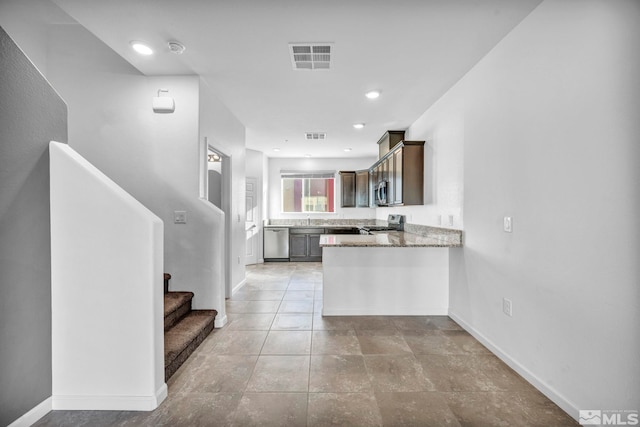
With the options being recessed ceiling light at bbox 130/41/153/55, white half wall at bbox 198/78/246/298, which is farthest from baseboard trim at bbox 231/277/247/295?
recessed ceiling light at bbox 130/41/153/55

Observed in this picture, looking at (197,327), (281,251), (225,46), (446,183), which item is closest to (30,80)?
(225,46)

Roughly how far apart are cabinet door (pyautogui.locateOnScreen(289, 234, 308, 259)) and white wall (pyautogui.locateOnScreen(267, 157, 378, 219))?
27.0 inches

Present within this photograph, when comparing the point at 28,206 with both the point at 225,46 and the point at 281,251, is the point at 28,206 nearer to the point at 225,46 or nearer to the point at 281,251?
the point at 225,46

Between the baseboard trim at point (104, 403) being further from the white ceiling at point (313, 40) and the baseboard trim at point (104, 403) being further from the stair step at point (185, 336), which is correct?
the white ceiling at point (313, 40)

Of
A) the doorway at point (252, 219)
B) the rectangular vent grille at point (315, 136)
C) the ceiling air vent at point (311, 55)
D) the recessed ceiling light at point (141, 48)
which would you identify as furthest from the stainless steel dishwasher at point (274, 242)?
the recessed ceiling light at point (141, 48)

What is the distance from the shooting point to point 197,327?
2609 millimetres

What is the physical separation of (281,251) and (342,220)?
5.64 feet

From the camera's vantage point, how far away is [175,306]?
2619mm

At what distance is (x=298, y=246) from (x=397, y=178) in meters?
3.42

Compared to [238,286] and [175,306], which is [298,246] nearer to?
[238,286]

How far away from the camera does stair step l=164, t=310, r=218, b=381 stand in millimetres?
2105

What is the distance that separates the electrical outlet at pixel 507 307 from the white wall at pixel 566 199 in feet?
0.15

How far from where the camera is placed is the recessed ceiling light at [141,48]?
232 centimetres

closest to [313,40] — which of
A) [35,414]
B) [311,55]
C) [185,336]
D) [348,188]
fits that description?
[311,55]
